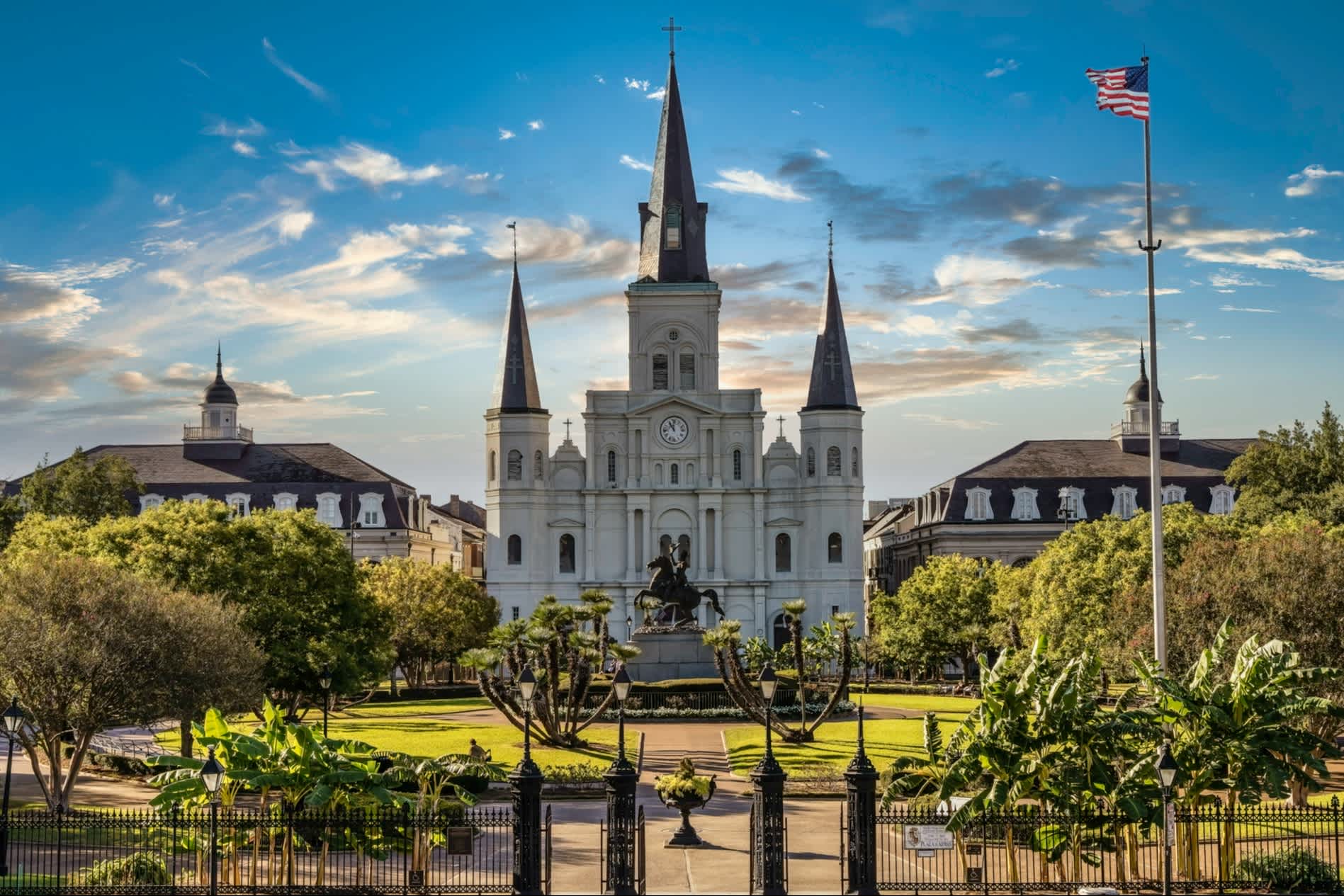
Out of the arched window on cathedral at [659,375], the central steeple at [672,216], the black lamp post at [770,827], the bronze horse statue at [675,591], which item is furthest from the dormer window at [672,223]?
the black lamp post at [770,827]

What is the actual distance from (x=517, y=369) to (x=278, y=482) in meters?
22.6

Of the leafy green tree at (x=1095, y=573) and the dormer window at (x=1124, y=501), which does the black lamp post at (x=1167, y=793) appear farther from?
the dormer window at (x=1124, y=501)

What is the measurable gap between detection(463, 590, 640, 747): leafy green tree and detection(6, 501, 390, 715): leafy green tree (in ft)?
17.5

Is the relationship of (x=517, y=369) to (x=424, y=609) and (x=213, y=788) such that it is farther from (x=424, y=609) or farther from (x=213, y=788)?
(x=213, y=788)

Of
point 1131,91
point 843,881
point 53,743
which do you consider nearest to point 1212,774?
point 843,881

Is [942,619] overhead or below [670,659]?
overhead

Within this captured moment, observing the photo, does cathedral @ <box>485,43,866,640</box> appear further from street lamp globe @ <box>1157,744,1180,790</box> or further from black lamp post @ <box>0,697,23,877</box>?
street lamp globe @ <box>1157,744,1180,790</box>

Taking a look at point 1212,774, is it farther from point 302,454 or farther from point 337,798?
point 302,454

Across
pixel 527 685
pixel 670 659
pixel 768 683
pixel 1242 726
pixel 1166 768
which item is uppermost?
pixel 527 685

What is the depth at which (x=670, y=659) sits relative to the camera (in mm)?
65125

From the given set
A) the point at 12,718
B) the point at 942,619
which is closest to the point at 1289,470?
the point at 942,619

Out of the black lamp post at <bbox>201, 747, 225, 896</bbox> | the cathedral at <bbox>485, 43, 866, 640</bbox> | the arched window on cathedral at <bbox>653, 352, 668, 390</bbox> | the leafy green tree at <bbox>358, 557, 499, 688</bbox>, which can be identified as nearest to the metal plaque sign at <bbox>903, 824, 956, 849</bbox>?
the black lamp post at <bbox>201, 747, 225, 896</bbox>

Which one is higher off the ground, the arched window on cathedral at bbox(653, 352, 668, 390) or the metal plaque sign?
the arched window on cathedral at bbox(653, 352, 668, 390)

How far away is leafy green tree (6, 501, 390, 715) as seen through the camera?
50.0 meters
